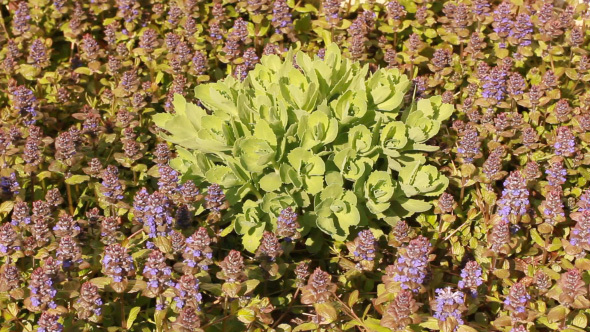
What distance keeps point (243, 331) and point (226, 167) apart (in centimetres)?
100

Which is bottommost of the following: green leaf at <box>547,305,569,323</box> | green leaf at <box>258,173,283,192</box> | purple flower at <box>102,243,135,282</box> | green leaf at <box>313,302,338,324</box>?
green leaf at <box>547,305,569,323</box>

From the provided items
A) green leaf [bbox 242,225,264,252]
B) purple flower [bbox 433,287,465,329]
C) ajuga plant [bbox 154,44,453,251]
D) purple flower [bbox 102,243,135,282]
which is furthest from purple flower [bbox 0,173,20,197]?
purple flower [bbox 433,287,465,329]

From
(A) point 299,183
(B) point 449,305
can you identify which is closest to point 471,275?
(B) point 449,305

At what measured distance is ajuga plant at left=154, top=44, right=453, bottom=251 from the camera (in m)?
4.43

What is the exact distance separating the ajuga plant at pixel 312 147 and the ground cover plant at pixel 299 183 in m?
0.01

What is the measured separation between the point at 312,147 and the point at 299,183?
0.80 ft

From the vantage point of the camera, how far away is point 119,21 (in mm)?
6645

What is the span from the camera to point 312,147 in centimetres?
454

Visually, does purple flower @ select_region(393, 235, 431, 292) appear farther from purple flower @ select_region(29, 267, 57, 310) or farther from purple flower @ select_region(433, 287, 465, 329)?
purple flower @ select_region(29, 267, 57, 310)

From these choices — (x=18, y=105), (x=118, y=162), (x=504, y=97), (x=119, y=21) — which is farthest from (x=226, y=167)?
(x=119, y=21)

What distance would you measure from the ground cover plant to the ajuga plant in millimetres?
14

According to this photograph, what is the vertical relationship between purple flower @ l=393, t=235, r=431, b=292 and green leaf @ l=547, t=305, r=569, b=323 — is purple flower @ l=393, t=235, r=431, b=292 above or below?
above

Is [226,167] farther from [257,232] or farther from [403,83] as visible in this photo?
[403,83]

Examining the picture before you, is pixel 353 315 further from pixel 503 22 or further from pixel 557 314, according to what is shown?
pixel 503 22
